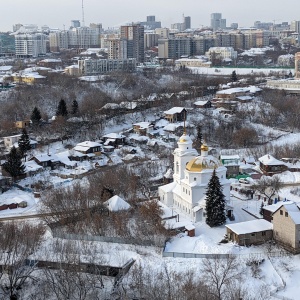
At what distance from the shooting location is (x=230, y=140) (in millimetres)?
24281

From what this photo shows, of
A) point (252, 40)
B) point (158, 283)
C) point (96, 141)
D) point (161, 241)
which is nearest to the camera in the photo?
point (158, 283)

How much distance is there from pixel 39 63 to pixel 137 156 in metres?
29.1

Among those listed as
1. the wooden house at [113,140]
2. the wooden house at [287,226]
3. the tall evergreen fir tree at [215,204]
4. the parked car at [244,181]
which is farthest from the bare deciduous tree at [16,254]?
the wooden house at [113,140]

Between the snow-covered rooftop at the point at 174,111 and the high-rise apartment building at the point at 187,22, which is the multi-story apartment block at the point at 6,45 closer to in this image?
the snow-covered rooftop at the point at 174,111

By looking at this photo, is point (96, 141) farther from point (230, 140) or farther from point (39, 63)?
point (39, 63)

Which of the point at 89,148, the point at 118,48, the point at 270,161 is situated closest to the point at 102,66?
the point at 118,48

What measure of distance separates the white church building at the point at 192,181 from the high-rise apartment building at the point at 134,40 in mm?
40829

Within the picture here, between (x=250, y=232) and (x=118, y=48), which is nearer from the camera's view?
(x=250, y=232)

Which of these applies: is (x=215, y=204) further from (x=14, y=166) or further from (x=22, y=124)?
(x=22, y=124)

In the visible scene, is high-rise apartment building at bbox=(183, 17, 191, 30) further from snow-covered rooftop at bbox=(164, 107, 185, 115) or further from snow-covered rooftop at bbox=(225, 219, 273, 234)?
snow-covered rooftop at bbox=(225, 219, 273, 234)

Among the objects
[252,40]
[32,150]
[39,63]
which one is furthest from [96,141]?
[252,40]

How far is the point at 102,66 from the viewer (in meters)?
45.4

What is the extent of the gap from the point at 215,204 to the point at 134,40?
44.5 m

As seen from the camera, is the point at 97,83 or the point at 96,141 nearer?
the point at 96,141
